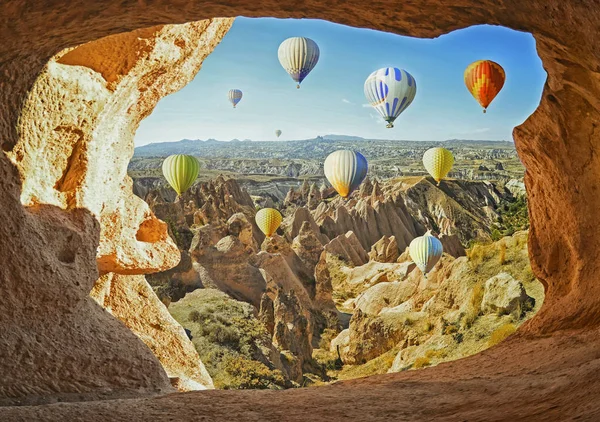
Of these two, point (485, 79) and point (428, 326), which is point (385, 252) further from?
point (428, 326)

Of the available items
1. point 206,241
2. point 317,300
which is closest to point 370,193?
point 317,300

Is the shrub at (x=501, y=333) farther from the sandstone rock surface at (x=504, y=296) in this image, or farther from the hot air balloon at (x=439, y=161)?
the hot air balloon at (x=439, y=161)

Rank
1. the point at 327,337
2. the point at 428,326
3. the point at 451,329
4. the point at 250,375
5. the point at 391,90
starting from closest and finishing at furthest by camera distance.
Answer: the point at 250,375
the point at 451,329
the point at 428,326
the point at 327,337
the point at 391,90

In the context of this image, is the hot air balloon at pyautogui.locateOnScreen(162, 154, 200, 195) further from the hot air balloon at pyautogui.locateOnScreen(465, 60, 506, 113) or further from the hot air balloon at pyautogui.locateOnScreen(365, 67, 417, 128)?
the hot air balloon at pyautogui.locateOnScreen(465, 60, 506, 113)

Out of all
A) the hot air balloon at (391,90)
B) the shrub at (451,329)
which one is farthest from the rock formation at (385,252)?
the shrub at (451,329)

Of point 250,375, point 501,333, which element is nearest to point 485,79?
point 501,333

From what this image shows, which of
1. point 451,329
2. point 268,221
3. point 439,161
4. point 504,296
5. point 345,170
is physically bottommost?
point 451,329

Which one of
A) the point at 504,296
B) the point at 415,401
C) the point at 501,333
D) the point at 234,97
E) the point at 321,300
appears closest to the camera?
the point at 415,401
